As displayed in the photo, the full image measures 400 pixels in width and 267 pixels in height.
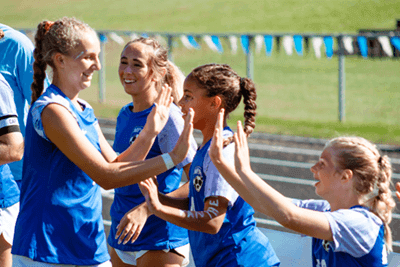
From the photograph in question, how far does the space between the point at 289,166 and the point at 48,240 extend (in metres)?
7.99

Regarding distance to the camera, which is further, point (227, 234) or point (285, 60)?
point (285, 60)

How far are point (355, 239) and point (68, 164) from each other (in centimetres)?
138

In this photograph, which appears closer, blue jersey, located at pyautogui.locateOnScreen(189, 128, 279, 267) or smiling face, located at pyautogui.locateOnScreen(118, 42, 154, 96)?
blue jersey, located at pyautogui.locateOnScreen(189, 128, 279, 267)

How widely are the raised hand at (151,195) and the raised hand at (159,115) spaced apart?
254 millimetres

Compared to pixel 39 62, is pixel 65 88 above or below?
below

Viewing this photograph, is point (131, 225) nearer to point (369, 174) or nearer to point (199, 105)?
point (199, 105)

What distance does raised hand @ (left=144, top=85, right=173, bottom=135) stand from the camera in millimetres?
2854

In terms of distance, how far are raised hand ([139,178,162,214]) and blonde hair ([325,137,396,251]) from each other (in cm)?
87

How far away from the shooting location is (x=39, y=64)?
3.01m

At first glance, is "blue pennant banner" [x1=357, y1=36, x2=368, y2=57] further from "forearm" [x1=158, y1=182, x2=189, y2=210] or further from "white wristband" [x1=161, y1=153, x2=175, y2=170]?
"white wristband" [x1=161, y1=153, x2=175, y2=170]

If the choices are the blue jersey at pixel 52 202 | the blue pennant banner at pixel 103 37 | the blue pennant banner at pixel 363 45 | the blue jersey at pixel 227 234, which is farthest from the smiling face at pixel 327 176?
the blue pennant banner at pixel 103 37

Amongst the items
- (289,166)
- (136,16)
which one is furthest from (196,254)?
(136,16)

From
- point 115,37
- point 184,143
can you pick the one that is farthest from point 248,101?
point 115,37

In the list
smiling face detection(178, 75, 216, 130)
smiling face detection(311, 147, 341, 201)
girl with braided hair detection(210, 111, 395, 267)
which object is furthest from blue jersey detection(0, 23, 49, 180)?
smiling face detection(311, 147, 341, 201)
